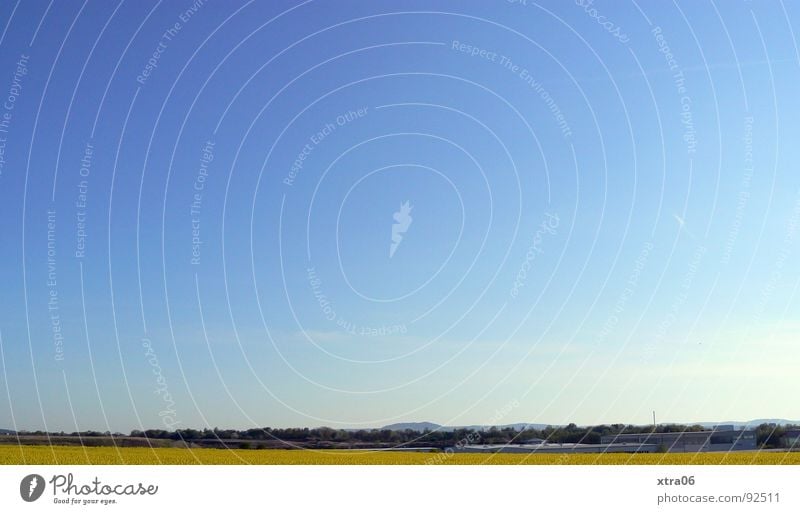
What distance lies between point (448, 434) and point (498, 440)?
12.2 feet

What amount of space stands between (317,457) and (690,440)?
48.8ft

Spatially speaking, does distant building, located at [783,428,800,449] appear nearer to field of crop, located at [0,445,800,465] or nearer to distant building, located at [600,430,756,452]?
field of crop, located at [0,445,800,465]

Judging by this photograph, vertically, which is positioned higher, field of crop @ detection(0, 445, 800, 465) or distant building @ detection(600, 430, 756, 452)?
distant building @ detection(600, 430, 756, 452)

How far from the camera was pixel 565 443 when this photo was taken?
31.6 m

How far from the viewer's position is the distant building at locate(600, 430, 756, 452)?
100 ft

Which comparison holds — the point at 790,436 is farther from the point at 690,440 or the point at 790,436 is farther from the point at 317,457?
the point at 317,457

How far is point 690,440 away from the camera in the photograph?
32.9 meters
